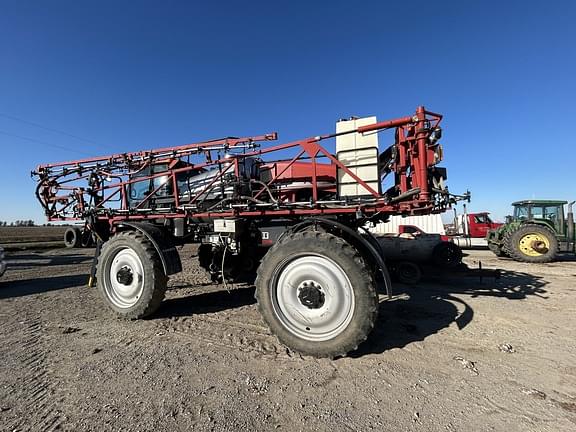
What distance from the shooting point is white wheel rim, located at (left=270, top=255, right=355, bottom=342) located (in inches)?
129

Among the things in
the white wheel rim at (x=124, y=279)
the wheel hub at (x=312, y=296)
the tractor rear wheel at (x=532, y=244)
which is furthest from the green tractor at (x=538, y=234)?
the white wheel rim at (x=124, y=279)

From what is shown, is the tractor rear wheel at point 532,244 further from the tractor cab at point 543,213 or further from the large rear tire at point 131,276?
the large rear tire at point 131,276

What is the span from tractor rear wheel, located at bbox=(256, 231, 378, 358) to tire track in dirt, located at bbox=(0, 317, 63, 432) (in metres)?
2.07

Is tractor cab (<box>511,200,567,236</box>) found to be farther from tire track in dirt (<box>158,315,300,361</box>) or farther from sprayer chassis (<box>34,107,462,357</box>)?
tire track in dirt (<box>158,315,300,361</box>)

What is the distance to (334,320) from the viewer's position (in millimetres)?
3289

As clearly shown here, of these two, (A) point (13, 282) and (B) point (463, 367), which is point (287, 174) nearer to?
(B) point (463, 367)

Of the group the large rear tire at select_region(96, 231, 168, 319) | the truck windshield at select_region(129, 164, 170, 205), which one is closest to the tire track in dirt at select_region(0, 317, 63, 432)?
the large rear tire at select_region(96, 231, 168, 319)

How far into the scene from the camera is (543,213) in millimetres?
13039

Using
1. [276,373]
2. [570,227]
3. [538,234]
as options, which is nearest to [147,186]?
[276,373]

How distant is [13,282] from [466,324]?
1117 cm

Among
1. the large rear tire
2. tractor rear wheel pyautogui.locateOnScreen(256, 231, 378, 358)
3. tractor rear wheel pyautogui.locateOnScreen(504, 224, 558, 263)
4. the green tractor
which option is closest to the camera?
tractor rear wheel pyautogui.locateOnScreen(256, 231, 378, 358)

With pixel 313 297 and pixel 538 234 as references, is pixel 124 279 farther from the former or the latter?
pixel 538 234

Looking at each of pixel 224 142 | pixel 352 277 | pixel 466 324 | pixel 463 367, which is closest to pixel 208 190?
pixel 224 142

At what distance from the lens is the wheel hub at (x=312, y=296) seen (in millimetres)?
3342
